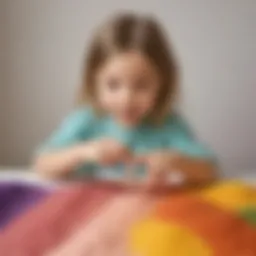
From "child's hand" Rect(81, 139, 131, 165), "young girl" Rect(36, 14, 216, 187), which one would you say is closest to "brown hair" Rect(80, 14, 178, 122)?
"young girl" Rect(36, 14, 216, 187)

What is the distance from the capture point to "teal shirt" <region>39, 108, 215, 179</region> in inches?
39.4

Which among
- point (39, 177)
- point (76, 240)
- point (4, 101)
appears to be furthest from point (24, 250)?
point (4, 101)

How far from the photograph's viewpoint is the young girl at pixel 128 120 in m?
0.94

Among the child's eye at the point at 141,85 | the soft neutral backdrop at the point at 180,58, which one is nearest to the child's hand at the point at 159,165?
the child's eye at the point at 141,85

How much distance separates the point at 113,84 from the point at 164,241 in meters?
0.33

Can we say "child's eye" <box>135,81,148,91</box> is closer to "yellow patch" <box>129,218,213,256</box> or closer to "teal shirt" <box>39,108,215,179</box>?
"teal shirt" <box>39,108,215,179</box>

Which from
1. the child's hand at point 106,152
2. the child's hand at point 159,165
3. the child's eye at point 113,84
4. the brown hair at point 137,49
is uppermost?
the brown hair at point 137,49

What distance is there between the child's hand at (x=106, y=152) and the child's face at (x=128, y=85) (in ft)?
0.21

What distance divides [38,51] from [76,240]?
61 centimetres

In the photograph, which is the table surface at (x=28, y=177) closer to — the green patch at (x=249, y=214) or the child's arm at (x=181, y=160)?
the child's arm at (x=181, y=160)

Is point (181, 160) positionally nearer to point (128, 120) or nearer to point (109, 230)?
point (128, 120)

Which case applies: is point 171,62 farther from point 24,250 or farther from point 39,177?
point 24,250

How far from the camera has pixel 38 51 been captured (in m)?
1.25

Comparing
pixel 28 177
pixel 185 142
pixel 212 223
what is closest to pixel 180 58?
pixel 185 142
